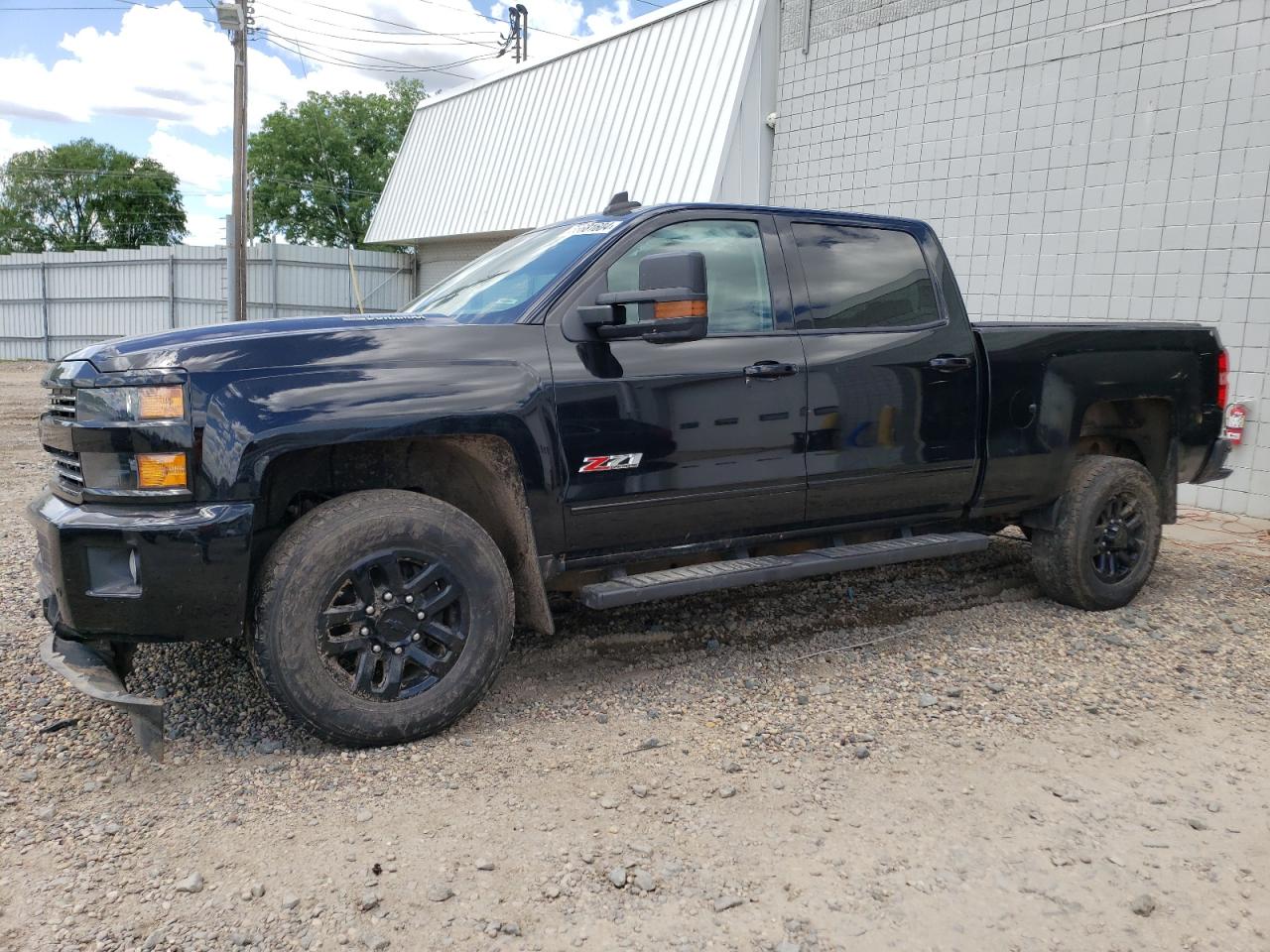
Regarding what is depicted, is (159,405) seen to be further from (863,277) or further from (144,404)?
(863,277)

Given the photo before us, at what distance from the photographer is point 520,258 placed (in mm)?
4246

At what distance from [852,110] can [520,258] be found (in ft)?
25.1

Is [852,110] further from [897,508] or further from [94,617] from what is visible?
[94,617]

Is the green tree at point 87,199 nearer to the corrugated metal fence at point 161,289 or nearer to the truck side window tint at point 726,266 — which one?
the corrugated metal fence at point 161,289

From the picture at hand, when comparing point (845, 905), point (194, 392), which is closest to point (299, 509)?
point (194, 392)

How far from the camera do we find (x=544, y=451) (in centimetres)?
356

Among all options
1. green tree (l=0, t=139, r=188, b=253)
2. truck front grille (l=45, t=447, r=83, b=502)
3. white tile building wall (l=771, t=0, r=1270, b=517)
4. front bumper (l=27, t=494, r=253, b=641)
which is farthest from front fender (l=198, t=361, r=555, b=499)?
green tree (l=0, t=139, r=188, b=253)

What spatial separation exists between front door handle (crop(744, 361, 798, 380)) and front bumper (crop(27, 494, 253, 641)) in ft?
6.56

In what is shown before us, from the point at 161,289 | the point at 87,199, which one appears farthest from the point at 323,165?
the point at 161,289

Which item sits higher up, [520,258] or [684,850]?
[520,258]

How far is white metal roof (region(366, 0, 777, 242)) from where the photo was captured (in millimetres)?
11586

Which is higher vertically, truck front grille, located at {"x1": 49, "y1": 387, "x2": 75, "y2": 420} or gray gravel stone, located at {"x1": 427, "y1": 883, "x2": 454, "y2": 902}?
truck front grille, located at {"x1": 49, "y1": 387, "x2": 75, "y2": 420}

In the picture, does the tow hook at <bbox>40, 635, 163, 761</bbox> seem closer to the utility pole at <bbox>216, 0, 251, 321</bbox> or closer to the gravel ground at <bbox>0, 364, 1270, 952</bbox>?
the gravel ground at <bbox>0, 364, 1270, 952</bbox>

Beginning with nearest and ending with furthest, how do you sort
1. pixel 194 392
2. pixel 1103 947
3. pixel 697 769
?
Result: pixel 1103 947
pixel 194 392
pixel 697 769
